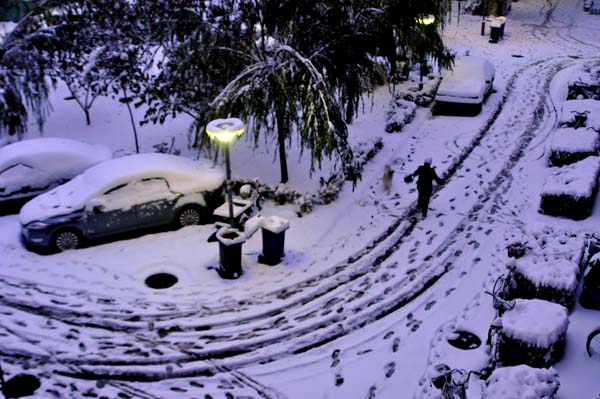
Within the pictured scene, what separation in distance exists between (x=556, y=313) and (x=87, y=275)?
824cm

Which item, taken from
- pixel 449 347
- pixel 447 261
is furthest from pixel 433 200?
pixel 449 347

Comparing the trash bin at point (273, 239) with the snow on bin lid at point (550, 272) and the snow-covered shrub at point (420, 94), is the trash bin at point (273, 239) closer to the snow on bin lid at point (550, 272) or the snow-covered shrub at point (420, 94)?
the snow on bin lid at point (550, 272)

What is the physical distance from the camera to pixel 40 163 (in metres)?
13.3

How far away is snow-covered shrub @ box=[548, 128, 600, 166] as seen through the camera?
534 inches

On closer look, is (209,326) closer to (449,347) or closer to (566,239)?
(449,347)

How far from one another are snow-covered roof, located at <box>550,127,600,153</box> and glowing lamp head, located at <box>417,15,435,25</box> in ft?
15.8

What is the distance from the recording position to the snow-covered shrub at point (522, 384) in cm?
669

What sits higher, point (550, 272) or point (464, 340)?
point (550, 272)

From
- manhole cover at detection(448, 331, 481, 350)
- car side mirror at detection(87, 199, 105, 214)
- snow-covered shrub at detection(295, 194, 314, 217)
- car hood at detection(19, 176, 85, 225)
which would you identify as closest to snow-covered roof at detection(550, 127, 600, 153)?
snow-covered shrub at detection(295, 194, 314, 217)

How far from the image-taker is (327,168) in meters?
14.9

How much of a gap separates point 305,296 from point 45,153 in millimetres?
7431

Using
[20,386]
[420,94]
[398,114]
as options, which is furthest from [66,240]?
[420,94]

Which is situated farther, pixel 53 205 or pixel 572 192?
pixel 572 192

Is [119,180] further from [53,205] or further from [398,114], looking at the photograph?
[398,114]
